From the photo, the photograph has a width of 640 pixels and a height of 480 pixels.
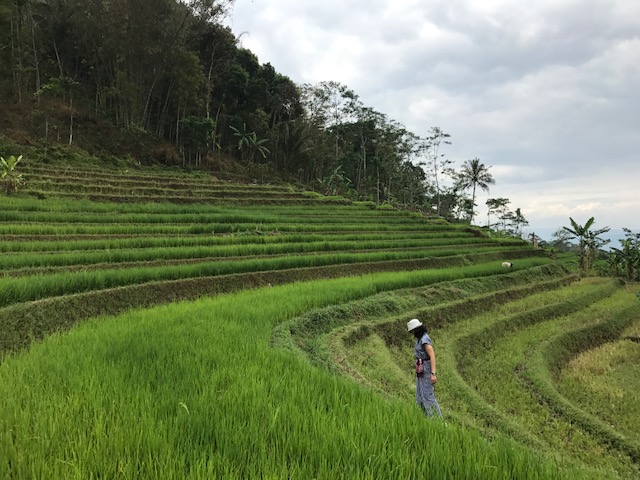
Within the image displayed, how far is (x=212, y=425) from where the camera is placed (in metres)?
2.50

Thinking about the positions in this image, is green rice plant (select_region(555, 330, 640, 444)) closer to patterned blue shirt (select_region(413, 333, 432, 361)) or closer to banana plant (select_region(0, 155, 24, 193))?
patterned blue shirt (select_region(413, 333, 432, 361))

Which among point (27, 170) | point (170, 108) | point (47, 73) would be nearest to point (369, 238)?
point (27, 170)

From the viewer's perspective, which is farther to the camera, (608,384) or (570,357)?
(570,357)

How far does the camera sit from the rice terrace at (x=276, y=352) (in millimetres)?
2250

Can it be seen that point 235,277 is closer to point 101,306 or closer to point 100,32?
point 101,306

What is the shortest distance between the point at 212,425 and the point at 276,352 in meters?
2.17

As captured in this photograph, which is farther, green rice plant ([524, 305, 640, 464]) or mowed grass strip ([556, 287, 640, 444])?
mowed grass strip ([556, 287, 640, 444])

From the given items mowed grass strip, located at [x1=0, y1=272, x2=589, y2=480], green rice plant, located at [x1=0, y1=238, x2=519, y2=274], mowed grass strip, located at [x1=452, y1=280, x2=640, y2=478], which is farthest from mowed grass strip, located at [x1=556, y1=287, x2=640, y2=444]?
green rice plant, located at [x1=0, y1=238, x2=519, y2=274]

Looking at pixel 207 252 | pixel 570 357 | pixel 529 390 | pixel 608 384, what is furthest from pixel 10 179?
pixel 608 384

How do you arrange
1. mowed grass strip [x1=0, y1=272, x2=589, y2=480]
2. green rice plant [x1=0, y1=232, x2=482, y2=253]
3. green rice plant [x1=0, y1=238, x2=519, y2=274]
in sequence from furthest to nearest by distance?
1. green rice plant [x1=0, y1=232, x2=482, y2=253]
2. green rice plant [x1=0, y1=238, x2=519, y2=274]
3. mowed grass strip [x1=0, y1=272, x2=589, y2=480]

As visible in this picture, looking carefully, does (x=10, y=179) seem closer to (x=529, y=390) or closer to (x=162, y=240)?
(x=162, y=240)

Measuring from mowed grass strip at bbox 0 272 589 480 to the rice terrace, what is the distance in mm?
17

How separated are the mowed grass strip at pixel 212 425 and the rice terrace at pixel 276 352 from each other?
0.05 ft

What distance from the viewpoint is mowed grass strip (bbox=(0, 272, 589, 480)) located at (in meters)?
2.05
